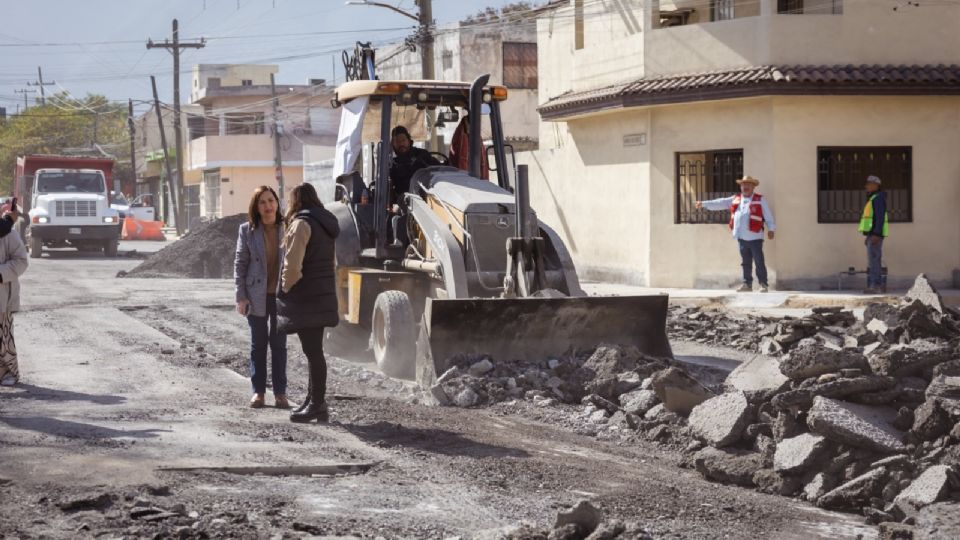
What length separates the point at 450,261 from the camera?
40.2 feet

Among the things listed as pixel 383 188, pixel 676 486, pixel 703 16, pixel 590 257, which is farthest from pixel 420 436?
pixel 703 16

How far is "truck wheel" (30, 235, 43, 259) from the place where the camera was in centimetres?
3497

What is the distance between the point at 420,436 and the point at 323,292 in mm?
1338

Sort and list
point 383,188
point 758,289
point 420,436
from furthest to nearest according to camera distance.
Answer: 1. point 758,289
2. point 383,188
3. point 420,436

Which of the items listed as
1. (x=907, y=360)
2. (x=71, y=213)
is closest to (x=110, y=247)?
(x=71, y=213)

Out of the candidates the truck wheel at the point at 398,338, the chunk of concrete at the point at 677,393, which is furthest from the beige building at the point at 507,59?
the chunk of concrete at the point at 677,393

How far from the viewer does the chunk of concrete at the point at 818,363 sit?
9172mm

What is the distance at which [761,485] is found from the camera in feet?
26.6

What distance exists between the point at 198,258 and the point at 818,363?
21.9m

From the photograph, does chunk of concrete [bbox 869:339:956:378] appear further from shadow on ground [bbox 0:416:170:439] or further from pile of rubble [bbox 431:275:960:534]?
shadow on ground [bbox 0:416:170:439]

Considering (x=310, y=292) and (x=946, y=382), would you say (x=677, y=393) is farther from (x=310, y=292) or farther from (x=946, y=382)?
(x=310, y=292)

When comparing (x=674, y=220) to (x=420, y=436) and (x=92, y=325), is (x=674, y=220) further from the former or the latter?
(x=420, y=436)

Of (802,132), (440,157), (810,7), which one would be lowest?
(440,157)

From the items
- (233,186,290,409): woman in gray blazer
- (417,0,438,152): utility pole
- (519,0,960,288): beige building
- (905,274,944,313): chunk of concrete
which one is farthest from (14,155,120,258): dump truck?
(905,274,944,313): chunk of concrete
